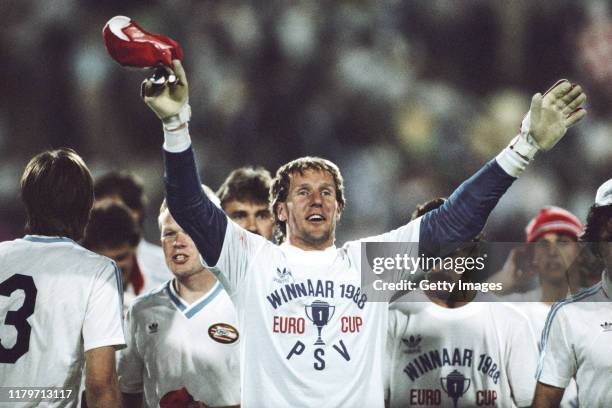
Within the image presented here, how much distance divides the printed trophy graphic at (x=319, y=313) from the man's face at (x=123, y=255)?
4.60ft

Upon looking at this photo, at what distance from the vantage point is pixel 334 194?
2.97m

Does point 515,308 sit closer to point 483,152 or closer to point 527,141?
point 527,141

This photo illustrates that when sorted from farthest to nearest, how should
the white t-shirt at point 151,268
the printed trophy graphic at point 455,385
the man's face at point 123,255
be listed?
the white t-shirt at point 151,268
the man's face at point 123,255
the printed trophy graphic at point 455,385

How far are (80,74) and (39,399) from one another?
4715mm

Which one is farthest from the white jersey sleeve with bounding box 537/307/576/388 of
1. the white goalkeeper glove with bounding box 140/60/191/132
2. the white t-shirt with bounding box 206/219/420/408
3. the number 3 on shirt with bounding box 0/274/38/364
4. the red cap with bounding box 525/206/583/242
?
the number 3 on shirt with bounding box 0/274/38/364

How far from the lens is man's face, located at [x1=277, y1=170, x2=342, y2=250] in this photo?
2.89 meters

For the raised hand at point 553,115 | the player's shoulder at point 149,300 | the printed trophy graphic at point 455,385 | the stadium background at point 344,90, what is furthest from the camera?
the stadium background at point 344,90

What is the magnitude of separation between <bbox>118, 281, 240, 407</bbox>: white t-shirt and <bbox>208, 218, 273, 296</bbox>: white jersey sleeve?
43cm

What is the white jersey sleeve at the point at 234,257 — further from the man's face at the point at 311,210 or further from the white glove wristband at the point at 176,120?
the white glove wristband at the point at 176,120

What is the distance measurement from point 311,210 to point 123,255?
151 centimetres

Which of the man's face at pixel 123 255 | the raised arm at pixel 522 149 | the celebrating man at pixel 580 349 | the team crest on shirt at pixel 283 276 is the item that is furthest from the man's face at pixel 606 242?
the man's face at pixel 123 255

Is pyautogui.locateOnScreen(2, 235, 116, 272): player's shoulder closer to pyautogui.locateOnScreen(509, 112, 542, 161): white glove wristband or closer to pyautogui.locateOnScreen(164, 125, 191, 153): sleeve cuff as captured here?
pyautogui.locateOnScreen(164, 125, 191, 153): sleeve cuff

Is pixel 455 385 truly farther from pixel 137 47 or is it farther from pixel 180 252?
pixel 137 47

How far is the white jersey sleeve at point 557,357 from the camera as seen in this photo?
9.25 feet
